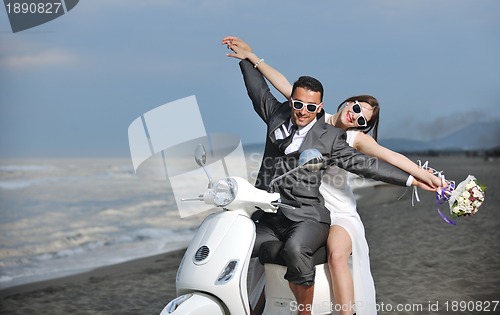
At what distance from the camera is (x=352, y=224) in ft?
11.5

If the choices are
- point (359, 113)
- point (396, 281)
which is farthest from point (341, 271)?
point (396, 281)

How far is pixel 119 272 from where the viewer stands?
23.8ft

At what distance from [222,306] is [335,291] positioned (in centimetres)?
60

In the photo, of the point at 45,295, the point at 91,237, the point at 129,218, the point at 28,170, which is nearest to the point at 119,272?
the point at 45,295

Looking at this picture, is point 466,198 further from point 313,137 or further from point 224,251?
point 224,251

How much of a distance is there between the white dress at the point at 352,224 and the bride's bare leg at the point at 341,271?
0.09 metres

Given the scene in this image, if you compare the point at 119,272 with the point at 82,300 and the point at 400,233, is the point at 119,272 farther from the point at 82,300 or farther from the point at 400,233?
the point at 400,233

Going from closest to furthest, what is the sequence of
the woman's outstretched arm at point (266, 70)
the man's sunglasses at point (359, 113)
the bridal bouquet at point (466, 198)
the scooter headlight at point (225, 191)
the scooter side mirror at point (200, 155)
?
the scooter headlight at point (225, 191), the scooter side mirror at point (200, 155), the bridal bouquet at point (466, 198), the man's sunglasses at point (359, 113), the woman's outstretched arm at point (266, 70)

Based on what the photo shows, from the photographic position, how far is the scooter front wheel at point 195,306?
115 inches

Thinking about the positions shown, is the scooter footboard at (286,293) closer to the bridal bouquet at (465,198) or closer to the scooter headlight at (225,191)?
the scooter headlight at (225,191)

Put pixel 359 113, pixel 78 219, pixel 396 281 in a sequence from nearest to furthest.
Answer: pixel 359 113, pixel 396 281, pixel 78 219

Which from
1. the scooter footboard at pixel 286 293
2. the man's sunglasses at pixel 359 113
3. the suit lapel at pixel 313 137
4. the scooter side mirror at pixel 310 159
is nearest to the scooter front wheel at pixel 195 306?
the scooter footboard at pixel 286 293

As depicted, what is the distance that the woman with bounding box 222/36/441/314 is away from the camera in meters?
3.31

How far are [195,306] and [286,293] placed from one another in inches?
21.7
